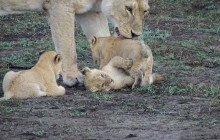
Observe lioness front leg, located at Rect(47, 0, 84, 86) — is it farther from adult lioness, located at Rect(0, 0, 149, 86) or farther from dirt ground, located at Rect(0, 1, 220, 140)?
dirt ground, located at Rect(0, 1, 220, 140)

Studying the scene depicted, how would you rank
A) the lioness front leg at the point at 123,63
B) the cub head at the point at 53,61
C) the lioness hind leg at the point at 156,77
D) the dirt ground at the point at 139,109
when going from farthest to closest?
the lioness hind leg at the point at 156,77 < the lioness front leg at the point at 123,63 < the cub head at the point at 53,61 < the dirt ground at the point at 139,109

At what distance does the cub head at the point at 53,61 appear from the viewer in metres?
6.78

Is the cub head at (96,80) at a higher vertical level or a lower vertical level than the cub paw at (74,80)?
higher

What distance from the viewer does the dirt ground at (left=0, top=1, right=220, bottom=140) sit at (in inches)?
207

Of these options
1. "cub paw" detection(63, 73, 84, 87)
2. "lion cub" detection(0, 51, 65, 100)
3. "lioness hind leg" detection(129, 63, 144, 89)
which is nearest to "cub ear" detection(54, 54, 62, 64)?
"lion cub" detection(0, 51, 65, 100)

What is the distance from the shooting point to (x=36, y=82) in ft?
21.2

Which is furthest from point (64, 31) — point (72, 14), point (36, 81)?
point (36, 81)

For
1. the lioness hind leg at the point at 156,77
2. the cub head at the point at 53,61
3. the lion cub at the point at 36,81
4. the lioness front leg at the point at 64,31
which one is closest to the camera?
the lion cub at the point at 36,81

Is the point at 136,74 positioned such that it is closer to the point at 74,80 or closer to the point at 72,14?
the point at 74,80

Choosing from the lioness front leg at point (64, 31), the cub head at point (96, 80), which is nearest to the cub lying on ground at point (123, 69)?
the cub head at point (96, 80)

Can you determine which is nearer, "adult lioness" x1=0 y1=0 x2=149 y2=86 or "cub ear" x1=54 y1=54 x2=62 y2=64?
"cub ear" x1=54 y1=54 x2=62 y2=64

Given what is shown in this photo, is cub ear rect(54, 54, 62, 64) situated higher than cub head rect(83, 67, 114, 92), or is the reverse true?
cub ear rect(54, 54, 62, 64)

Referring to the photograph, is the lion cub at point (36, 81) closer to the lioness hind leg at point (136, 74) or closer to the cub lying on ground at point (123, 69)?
the cub lying on ground at point (123, 69)

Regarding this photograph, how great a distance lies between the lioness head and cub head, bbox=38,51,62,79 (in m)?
1.03
